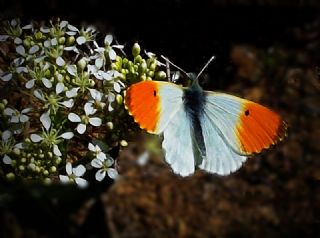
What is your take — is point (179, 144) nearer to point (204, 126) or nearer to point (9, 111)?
point (204, 126)

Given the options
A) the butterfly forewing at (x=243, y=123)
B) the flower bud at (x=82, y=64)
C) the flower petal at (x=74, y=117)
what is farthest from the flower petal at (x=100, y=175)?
the butterfly forewing at (x=243, y=123)

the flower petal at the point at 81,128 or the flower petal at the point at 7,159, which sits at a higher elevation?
the flower petal at the point at 81,128

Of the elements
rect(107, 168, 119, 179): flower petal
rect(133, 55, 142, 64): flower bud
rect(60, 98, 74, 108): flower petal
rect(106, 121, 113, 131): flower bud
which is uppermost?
rect(133, 55, 142, 64): flower bud

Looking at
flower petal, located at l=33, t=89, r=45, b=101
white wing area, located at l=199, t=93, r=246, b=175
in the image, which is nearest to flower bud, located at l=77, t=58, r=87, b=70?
flower petal, located at l=33, t=89, r=45, b=101

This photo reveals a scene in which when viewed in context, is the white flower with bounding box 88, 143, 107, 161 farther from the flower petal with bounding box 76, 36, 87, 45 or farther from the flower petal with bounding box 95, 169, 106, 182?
the flower petal with bounding box 76, 36, 87, 45

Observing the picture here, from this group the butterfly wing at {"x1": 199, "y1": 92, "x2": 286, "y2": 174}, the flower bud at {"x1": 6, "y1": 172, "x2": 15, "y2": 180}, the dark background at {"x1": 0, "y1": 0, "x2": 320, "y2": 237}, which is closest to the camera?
the flower bud at {"x1": 6, "y1": 172, "x2": 15, "y2": 180}

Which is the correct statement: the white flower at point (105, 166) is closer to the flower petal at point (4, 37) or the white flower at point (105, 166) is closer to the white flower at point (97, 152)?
the white flower at point (97, 152)

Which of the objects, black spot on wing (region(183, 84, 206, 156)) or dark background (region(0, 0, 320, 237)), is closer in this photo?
black spot on wing (region(183, 84, 206, 156))

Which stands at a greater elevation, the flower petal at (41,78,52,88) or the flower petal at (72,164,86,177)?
the flower petal at (41,78,52,88)
